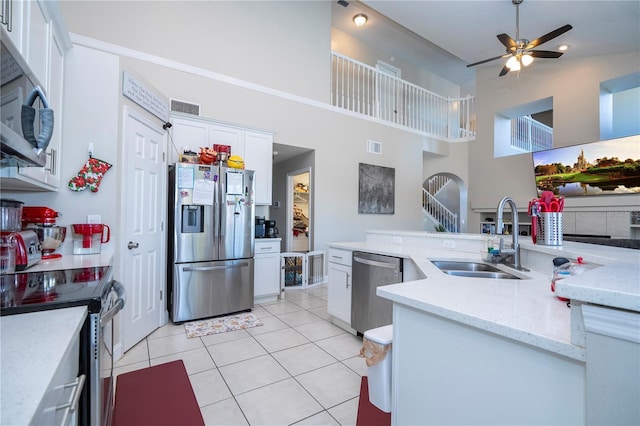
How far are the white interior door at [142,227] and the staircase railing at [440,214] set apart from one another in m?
6.79

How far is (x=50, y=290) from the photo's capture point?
1.12m

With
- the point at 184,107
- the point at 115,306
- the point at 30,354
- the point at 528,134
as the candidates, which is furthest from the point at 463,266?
the point at 528,134

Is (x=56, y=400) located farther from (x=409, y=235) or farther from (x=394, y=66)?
(x=394, y=66)

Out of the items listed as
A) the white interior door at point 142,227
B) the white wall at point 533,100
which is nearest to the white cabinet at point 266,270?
the white interior door at point 142,227

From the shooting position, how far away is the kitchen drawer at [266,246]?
3.94 m

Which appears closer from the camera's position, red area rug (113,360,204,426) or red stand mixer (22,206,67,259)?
red area rug (113,360,204,426)

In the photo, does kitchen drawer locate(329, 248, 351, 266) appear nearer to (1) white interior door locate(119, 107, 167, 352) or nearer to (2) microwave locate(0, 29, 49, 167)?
(1) white interior door locate(119, 107, 167, 352)

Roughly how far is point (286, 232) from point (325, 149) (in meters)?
1.93

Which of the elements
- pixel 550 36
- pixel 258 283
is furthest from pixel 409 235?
pixel 550 36

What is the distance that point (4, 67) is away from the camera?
3.15 ft

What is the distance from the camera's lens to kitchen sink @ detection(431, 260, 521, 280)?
1.80 meters

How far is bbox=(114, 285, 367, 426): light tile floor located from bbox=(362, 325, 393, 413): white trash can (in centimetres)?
59

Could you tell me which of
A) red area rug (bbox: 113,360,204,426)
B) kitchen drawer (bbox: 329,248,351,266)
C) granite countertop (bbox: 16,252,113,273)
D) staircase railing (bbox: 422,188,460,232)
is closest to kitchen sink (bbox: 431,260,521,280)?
kitchen drawer (bbox: 329,248,351,266)

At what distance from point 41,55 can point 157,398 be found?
2.20 m
